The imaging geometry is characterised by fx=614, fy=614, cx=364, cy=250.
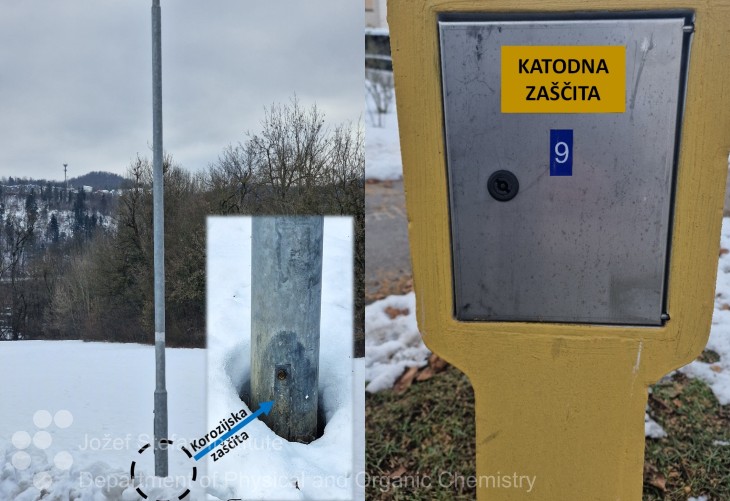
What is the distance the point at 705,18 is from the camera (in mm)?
1290

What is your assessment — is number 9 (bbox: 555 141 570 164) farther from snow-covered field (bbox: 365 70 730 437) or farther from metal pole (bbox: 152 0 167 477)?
metal pole (bbox: 152 0 167 477)

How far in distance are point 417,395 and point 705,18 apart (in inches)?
87.2

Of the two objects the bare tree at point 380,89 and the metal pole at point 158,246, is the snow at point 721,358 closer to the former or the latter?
the metal pole at point 158,246

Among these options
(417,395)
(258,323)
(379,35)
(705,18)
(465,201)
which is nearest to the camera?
(705,18)

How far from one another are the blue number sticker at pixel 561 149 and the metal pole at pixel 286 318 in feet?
5.23

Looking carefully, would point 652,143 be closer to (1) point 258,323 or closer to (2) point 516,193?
(2) point 516,193

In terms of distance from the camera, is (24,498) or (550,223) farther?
(24,498)

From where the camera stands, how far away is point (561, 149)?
53.0 inches

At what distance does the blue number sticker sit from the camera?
1.34 metres

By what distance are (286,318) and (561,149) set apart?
1761 millimetres

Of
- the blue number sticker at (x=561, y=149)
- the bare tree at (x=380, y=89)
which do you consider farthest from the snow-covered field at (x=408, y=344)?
the bare tree at (x=380, y=89)

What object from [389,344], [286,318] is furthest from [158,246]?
[389,344]

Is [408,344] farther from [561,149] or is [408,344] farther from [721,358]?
[561,149]

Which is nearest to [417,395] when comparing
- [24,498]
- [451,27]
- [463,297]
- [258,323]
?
[258,323]
